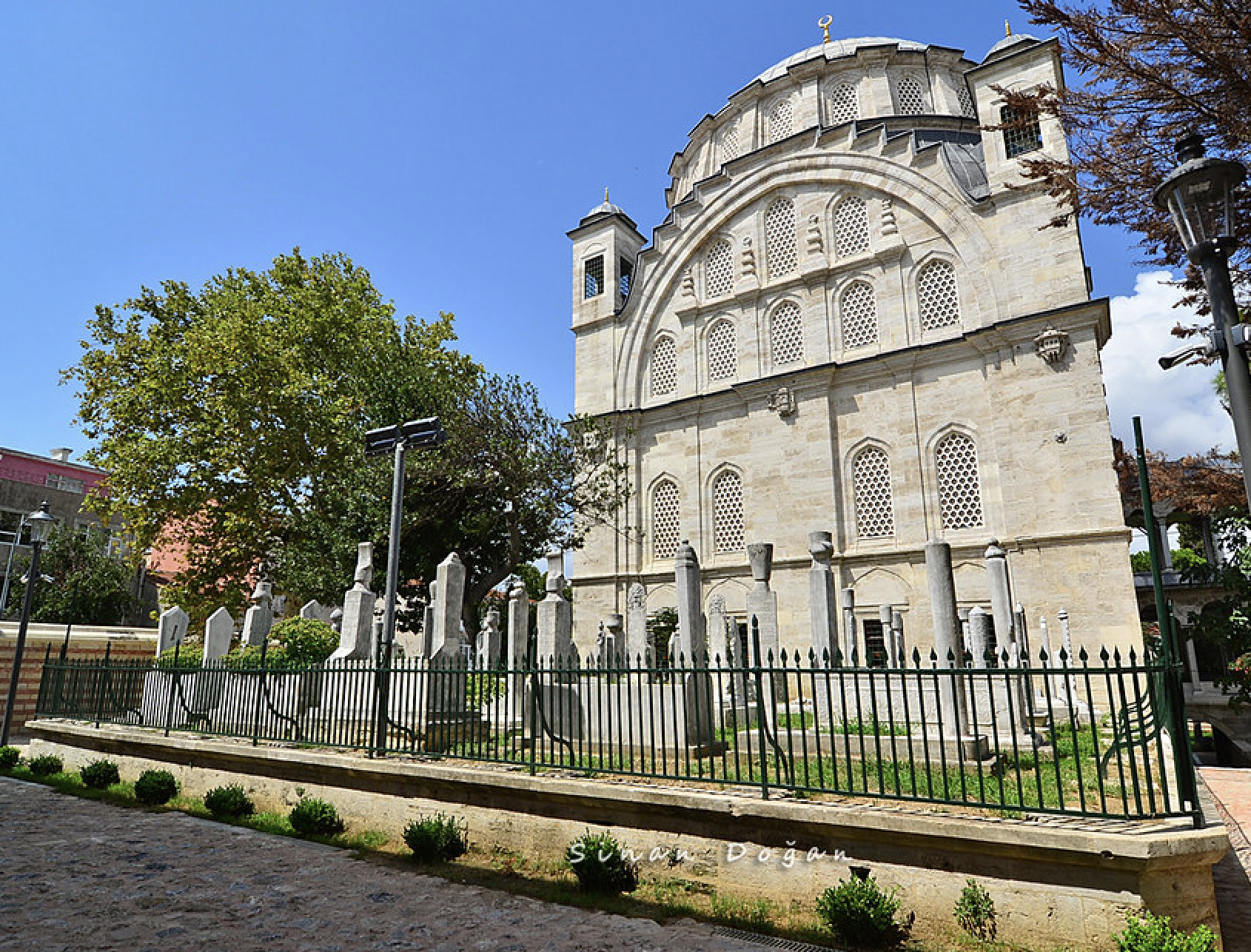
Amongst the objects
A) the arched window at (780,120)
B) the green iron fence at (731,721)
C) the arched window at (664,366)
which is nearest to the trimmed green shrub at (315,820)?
the green iron fence at (731,721)

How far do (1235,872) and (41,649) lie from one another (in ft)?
71.9

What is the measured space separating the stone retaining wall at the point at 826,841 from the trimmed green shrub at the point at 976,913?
0.20 ft

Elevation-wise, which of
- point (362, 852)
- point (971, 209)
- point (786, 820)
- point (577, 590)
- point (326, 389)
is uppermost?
point (971, 209)

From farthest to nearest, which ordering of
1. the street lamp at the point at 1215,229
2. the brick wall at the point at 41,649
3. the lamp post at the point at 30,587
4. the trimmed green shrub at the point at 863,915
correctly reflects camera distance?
the brick wall at the point at 41,649
the lamp post at the point at 30,587
the trimmed green shrub at the point at 863,915
the street lamp at the point at 1215,229

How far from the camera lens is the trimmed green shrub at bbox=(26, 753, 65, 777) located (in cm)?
1136

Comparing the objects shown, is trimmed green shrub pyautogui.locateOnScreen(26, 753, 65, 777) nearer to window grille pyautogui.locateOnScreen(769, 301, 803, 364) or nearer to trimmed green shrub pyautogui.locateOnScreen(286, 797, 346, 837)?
trimmed green shrub pyautogui.locateOnScreen(286, 797, 346, 837)

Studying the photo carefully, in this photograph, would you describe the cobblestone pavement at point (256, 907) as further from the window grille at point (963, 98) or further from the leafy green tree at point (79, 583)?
the window grille at point (963, 98)

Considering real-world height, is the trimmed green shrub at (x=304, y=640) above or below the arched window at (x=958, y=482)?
below

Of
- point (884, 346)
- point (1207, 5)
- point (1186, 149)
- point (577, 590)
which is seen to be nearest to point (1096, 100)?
point (1207, 5)

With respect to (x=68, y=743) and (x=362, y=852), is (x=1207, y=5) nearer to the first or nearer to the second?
(x=362, y=852)

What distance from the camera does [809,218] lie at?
2386 centimetres

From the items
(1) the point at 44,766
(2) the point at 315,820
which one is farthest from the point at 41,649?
(2) the point at 315,820

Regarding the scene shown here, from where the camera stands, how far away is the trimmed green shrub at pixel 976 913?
4.83 m

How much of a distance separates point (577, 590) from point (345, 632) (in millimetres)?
13224
